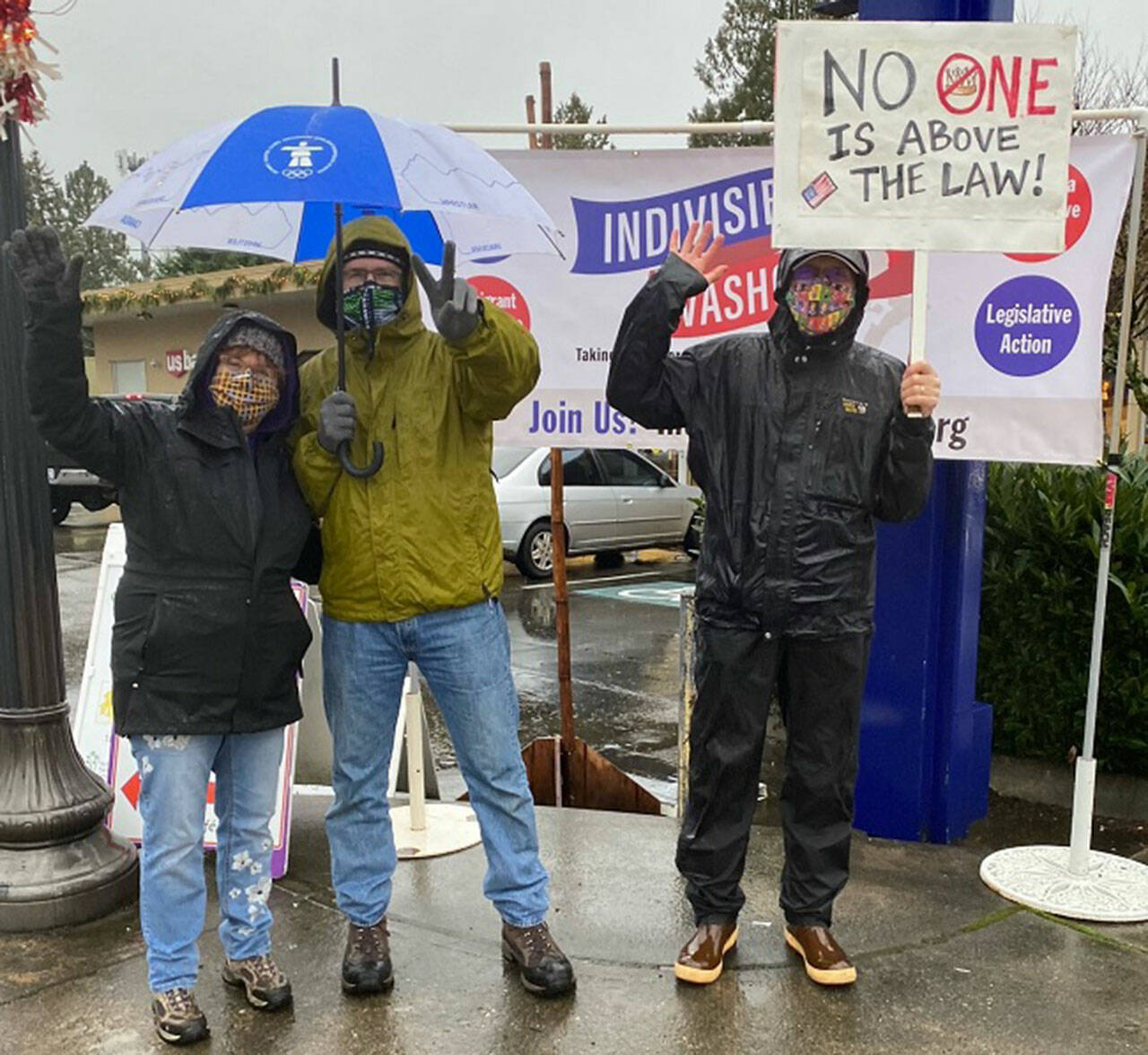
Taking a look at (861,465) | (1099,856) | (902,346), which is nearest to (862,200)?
(861,465)

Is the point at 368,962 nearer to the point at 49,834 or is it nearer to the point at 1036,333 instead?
the point at 49,834

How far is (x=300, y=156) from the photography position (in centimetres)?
272

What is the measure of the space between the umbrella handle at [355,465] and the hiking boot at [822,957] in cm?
179

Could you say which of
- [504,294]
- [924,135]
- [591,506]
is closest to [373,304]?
[924,135]

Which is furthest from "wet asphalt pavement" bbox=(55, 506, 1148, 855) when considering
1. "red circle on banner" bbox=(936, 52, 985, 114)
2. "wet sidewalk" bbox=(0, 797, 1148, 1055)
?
"red circle on banner" bbox=(936, 52, 985, 114)

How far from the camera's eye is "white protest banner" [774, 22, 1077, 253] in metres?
3.13

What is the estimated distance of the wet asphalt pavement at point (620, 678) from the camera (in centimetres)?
485

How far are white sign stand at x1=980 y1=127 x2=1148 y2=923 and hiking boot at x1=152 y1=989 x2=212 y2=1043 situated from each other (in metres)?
2.56

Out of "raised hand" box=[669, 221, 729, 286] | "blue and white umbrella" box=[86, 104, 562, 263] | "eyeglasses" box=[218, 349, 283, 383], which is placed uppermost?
"blue and white umbrella" box=[86, 104, 562, 263]

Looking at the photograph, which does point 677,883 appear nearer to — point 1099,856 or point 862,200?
point 1099,856

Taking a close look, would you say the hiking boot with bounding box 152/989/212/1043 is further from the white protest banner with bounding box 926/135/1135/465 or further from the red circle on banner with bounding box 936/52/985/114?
the red circle on banner with bounding box 936/52/985/114

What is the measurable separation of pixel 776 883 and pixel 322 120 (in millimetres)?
2792

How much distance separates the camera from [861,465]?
3154mm

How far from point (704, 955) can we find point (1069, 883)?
1432mm
